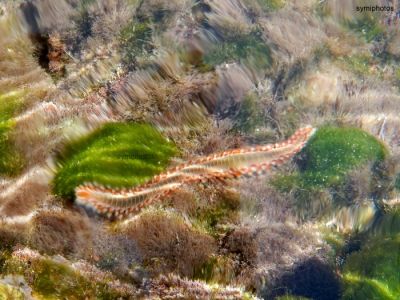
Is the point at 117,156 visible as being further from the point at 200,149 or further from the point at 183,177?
the point at 200,149

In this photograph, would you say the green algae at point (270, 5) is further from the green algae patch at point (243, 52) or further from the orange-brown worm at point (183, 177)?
the orange-brown worm at point (183, 177)

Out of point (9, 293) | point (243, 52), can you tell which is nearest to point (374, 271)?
point (243, 52)

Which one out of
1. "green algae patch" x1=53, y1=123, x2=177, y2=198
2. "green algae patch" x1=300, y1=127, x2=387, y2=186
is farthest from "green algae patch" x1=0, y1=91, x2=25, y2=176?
"green algae patch" x1=300, y1=127, x2=387, y2=186

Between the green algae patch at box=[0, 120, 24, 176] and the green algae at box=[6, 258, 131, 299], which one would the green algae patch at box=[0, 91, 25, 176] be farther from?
the green algae at box=[6, 258, 131, 299]

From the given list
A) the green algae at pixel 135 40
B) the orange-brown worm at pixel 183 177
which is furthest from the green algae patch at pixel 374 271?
the green algae at pixel 135 40

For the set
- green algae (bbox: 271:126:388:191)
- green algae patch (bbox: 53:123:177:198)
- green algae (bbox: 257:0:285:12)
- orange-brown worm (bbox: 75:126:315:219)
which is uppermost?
green algae (bbox: 257:0:285:12)

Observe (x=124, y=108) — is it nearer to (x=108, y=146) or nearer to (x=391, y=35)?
(x=108, y=146)
